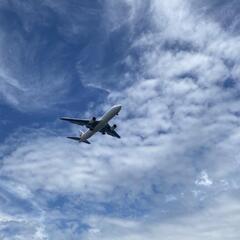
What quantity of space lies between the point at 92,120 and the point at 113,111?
14.3 m

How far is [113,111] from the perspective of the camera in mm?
182750

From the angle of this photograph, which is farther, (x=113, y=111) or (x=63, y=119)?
(x=63, y=119)

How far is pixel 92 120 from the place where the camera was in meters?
193

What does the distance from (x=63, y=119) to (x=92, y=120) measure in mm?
12462

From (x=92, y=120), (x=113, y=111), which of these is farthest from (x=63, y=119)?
(x=113, y=111)

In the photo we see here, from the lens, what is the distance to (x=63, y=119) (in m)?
195

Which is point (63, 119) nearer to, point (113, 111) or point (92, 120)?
point (92, 120)

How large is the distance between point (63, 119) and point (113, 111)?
2482 centimetres
